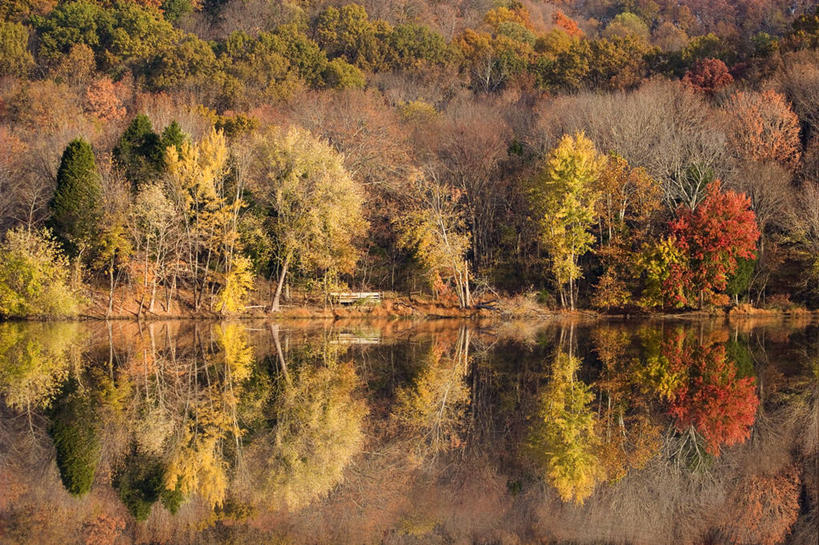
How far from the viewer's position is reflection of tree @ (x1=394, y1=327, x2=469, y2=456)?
62.4 feet

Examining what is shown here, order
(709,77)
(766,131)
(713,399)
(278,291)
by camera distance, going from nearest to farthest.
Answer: (713,399) < (278,291) < (766,131) < (709,77)

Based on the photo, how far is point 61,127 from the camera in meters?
58.9

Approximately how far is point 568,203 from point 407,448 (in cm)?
3435

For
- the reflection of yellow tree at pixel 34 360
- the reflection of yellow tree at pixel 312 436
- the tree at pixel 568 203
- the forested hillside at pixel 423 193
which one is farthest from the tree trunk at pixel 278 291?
the reflection of yellow tree at pixel 312 436

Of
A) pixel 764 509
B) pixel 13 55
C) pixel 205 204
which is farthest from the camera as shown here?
pixel 13 55

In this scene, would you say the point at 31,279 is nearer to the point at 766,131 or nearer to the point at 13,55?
the point at 766,131

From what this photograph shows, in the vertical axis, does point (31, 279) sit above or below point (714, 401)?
above

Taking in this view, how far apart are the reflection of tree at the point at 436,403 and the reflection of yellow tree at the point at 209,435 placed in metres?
3.99

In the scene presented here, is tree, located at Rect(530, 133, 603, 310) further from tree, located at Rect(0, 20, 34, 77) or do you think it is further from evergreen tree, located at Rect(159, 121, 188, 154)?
tree, located at Rect(0, 20, 34, 77)

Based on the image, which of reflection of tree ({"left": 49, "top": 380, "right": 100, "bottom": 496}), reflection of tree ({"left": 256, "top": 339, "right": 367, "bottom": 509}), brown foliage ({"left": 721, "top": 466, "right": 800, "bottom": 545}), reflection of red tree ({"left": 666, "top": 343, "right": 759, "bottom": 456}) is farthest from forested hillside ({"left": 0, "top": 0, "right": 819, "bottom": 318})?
brown foliage ({"left": 721, "top": 466, "right": 800, "bottom": 545})

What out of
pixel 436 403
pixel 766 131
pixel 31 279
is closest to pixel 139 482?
pixel 436 403

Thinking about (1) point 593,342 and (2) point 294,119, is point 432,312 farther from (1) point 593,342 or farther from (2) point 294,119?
(2) point 294,119

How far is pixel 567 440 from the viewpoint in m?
18.1

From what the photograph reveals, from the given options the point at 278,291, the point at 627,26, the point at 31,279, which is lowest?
the point at 278,291
